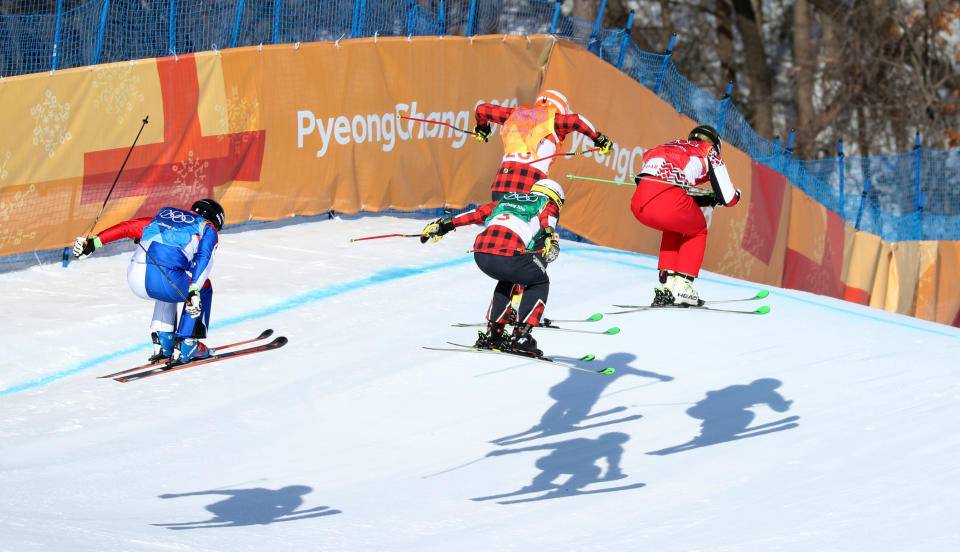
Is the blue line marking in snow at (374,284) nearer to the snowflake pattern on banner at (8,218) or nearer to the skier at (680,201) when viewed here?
the snowflake pattern on banner at (8,218)

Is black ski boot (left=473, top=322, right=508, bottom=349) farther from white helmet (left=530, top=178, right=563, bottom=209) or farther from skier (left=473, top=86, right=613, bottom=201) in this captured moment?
skier (left=473, top=86, right=613, bottom=201)

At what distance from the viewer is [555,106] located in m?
10.2

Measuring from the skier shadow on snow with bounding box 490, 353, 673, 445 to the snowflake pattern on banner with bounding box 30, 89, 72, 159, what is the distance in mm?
5563

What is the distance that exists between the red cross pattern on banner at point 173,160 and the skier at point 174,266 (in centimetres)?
400

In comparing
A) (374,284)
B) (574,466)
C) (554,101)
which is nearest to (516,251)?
(574,466)

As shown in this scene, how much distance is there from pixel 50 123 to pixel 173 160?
1.30 m

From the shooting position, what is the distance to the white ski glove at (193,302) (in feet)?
26.0

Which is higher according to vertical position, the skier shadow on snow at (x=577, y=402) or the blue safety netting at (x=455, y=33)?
the blue safety netting at (x=455, y=33)

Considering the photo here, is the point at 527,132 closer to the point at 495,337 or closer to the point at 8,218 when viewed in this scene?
the point at 495,337

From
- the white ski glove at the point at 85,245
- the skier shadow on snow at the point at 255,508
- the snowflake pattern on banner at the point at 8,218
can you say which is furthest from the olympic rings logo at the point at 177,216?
the snowflake pattern on banner at the point at 8,218

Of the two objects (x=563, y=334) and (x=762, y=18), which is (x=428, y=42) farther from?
(x=762, y=18)

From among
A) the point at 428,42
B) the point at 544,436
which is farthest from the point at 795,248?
the point at 544,436

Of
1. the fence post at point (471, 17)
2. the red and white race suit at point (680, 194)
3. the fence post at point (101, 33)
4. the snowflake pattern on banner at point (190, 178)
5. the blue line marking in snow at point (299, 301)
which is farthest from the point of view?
the fence post at point (471, 17)

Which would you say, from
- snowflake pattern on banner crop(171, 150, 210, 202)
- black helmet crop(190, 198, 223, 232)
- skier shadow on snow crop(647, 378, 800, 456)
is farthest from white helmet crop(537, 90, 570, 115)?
snowflake pattern on banner crop(171, 150, 210, 202)
